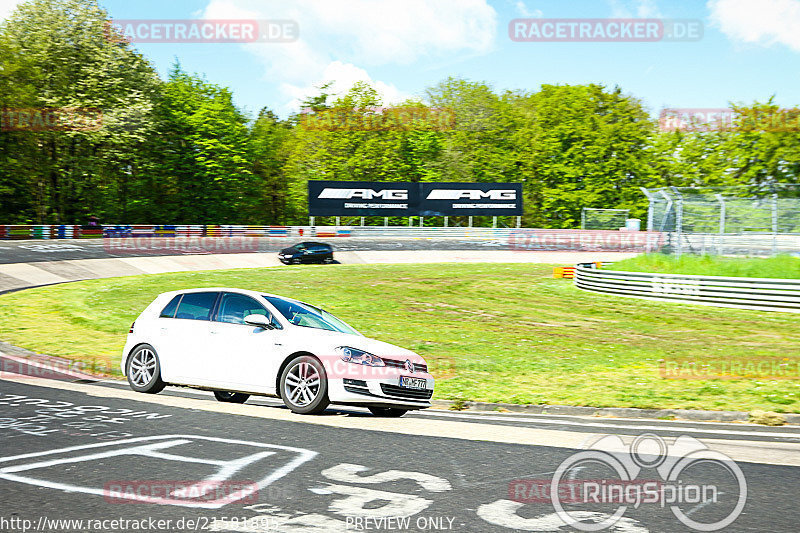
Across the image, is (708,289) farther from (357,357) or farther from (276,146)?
(276,146)

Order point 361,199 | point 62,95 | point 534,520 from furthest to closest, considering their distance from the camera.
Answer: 1. point 361,199
2. point 62,95
3. point 534,520

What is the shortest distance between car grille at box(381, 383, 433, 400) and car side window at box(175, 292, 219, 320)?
2.78 m

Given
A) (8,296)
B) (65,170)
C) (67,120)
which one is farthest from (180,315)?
(65,170)

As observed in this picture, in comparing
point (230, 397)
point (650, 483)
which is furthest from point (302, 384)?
point (650, 483)

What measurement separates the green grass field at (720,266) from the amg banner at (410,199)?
38.0 m

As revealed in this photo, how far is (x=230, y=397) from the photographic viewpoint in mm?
10766

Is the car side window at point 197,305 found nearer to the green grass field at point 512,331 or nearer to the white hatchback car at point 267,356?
the white hatchback car at point 267,356

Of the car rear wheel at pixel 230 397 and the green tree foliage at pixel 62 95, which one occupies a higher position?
the green tree foliage at pixel 62 95

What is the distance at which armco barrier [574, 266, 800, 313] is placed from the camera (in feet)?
77.1

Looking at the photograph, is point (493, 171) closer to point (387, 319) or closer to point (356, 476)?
point (387, 319)

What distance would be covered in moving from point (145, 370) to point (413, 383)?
3.95m

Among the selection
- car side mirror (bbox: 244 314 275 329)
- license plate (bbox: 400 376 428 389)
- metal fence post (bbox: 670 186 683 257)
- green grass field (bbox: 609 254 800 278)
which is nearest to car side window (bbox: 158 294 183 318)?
car side mirror (bbox: 244 314 275 329)

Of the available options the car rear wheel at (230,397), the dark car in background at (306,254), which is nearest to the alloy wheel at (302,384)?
the car rear wheel at (230,397)

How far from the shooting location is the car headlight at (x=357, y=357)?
9148mm
